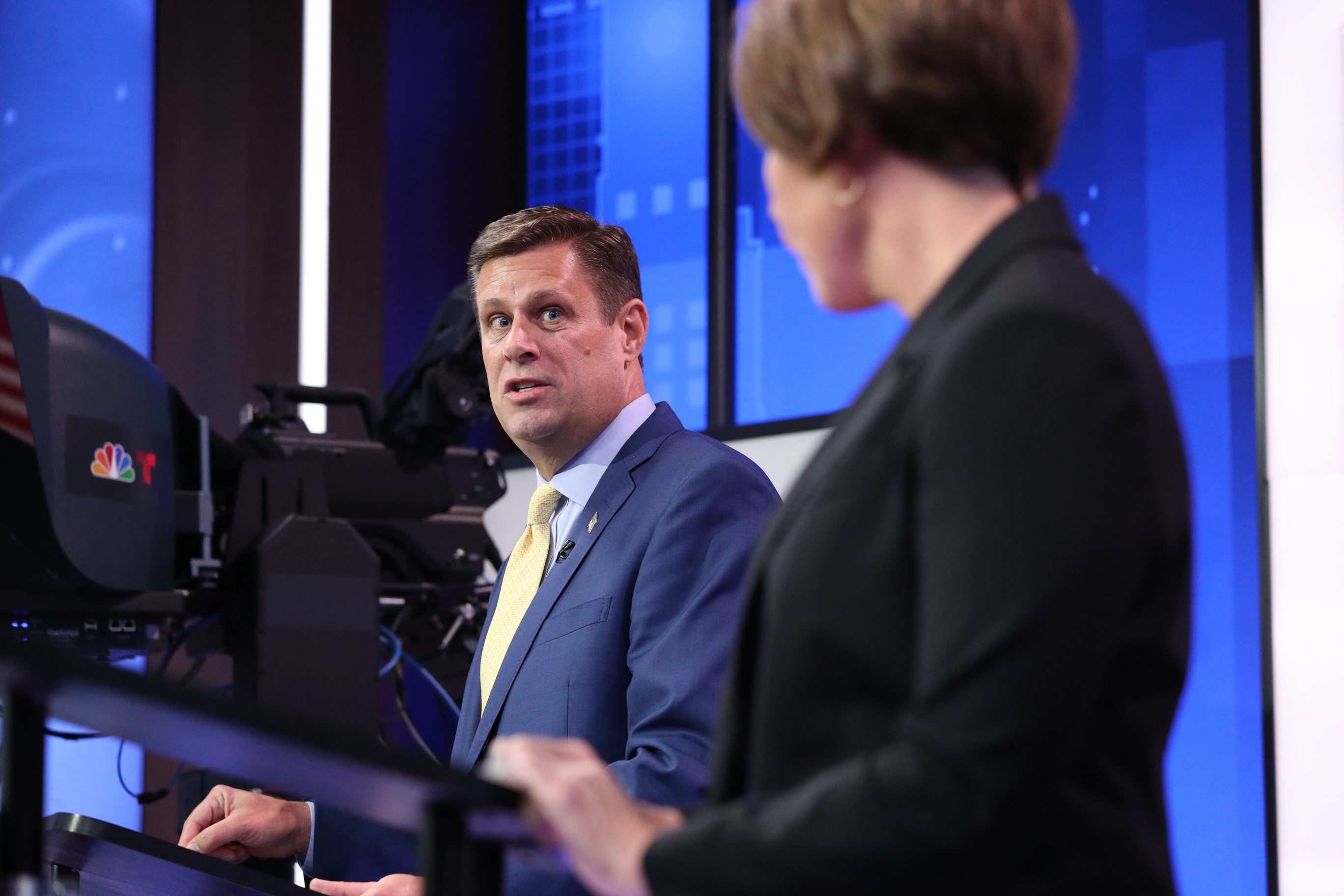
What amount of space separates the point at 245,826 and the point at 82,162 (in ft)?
13.4

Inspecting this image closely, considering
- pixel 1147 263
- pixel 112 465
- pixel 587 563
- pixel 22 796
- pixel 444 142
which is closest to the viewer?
pixel 22 796

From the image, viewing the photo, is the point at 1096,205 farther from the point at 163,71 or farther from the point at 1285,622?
the point at 163,71

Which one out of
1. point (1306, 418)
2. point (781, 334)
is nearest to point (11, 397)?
point (1306, 418)

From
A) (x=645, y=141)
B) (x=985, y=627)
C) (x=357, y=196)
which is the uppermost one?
(x=645, y=141)

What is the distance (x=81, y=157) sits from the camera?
5148mm

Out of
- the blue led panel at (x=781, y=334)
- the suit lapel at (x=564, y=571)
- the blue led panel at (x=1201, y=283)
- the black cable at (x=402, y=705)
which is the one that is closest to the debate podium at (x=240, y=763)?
the suit lapel at (x=564, y=571)

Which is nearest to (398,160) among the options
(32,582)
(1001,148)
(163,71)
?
(163,71)

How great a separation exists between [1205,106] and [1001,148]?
3.53m

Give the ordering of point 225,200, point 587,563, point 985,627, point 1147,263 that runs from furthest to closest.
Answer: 1. point 225,200
2. point 1147,263
3. point 587,563
4. point 985,627

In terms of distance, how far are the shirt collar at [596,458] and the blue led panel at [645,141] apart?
319cm

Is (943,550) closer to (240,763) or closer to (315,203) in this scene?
(240,763)

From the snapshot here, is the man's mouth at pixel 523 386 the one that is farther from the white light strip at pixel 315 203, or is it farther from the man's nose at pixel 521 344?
the white light strip at pixel 315 203

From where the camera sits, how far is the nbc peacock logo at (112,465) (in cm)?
235

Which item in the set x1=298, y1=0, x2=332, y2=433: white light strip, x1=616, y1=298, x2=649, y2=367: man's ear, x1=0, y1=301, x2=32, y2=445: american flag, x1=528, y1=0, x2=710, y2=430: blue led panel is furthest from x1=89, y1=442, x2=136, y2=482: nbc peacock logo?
x1=528, y1=0, x2=710, y2=430: blue led panel
